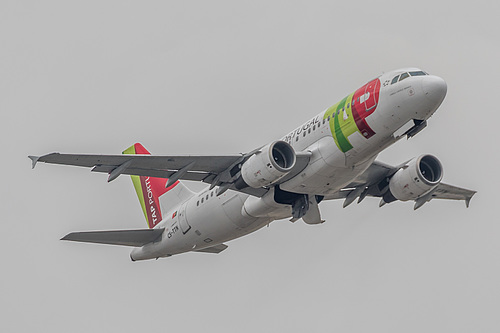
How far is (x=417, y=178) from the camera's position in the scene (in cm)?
4753

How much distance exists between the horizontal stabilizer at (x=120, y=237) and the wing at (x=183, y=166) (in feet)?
19.2

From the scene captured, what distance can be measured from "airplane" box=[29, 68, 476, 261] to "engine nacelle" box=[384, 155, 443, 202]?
0.05 meters

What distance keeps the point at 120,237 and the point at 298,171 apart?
11613 mm

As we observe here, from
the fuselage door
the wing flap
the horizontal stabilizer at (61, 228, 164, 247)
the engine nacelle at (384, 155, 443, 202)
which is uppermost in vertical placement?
the fuselage door

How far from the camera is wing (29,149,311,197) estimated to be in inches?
1708

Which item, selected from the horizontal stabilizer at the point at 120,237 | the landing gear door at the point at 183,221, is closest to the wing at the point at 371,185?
the landing gear door at the point at 183,221

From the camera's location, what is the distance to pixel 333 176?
1725 inches

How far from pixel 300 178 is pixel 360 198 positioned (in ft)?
23.6

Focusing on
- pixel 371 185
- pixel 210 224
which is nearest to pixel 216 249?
pixel 210 224

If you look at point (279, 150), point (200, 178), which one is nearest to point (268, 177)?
point (279, 150)

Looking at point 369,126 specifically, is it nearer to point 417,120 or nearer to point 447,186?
point 417,120

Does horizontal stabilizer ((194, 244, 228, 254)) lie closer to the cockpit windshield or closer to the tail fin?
the tail fin

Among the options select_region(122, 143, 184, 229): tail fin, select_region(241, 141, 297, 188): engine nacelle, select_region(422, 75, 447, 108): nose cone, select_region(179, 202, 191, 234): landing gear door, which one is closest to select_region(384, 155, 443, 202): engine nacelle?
select_region(422, 75, 447, 108): nose cone

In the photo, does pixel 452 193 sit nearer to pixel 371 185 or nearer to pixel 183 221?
pixel 371 185
